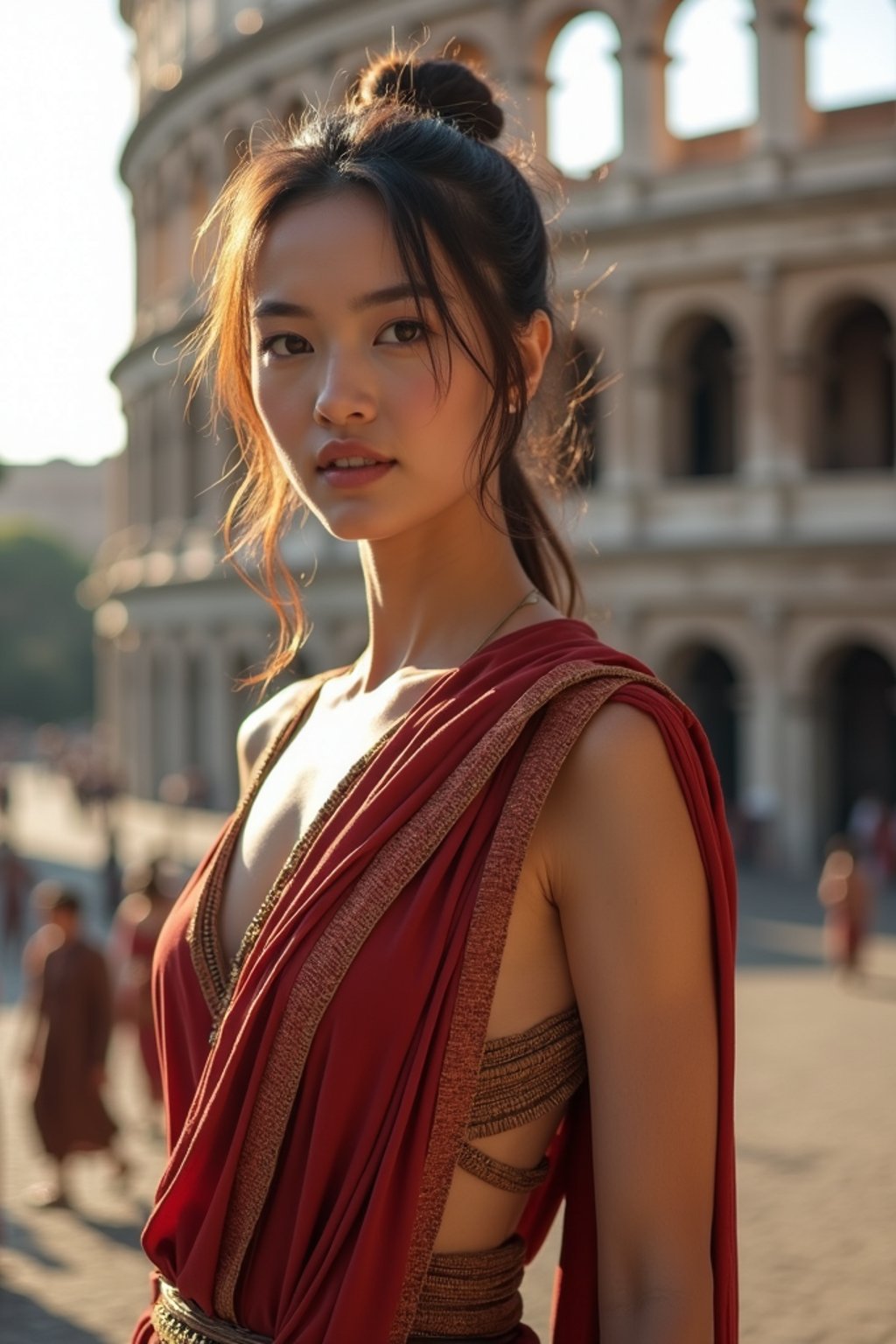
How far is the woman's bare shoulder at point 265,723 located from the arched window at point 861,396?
24.2 meters

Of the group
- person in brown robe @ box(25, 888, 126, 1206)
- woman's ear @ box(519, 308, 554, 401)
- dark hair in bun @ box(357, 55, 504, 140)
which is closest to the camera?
woman's ear @ box(519, 308, 554, 401)

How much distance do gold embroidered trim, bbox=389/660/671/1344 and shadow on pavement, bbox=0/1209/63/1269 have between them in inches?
296

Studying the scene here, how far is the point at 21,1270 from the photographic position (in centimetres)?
874

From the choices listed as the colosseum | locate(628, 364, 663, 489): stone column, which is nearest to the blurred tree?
the colosseum

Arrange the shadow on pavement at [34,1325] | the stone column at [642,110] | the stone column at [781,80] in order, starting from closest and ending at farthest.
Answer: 1. the shadow on pavement at [34,1325]
2. the stone column at [781,80]
3. the stone column at [642,110]

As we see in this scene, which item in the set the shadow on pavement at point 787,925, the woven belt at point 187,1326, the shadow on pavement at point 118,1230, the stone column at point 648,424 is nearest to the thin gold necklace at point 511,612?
the woven belt at point 187,1326

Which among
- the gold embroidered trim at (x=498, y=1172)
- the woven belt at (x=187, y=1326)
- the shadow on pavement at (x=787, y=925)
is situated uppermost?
the gold embroidered trim at (x=498, y=1172)

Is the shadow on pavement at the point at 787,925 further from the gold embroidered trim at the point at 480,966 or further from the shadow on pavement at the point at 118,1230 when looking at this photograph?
the gold embroidered trim at the point at 480,966

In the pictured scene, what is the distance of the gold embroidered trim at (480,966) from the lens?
182cm

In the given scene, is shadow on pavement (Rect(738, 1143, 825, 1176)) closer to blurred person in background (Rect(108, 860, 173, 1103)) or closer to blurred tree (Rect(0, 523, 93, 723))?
blurred person in background (Rect(108, 860, 173, 1103))

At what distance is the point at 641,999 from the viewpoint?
1756mm

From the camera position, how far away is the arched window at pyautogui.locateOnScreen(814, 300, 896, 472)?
26156 mm

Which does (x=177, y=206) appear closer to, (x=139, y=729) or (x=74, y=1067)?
(x=139, y=729)

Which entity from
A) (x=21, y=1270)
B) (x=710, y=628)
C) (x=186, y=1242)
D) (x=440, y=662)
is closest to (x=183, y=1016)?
(x=186, y=1242)
